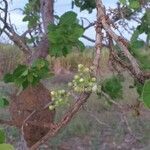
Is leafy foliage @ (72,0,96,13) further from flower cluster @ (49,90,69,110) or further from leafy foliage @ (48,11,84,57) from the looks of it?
flower cluster @ (49,90,69,110)

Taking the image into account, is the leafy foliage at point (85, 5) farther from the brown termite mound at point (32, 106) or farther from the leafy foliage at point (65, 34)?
the leafy foliage at point (65, 34)

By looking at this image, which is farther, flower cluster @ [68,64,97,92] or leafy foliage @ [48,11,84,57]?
leafy foliage @ [48,11,84,57]

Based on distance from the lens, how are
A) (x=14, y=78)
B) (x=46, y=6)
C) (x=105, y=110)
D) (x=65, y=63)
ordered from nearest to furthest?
1. (x=14, y=78)
2. (x=46, y=6)
3. (x=105, y=110)
4. (x=65, y=63)

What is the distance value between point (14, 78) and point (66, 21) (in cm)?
19

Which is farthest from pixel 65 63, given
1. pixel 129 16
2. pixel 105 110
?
pixel 129 16

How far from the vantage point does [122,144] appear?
4297 mm

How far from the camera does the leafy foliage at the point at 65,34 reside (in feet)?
3.74

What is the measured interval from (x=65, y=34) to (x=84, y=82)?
0.33 m

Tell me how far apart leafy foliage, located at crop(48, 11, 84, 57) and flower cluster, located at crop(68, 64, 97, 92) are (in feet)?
0.95

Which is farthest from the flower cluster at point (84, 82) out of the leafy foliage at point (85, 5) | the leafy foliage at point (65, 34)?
the leafy foliage at point (85, 5)

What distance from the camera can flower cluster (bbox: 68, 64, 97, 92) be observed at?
0.81 meters

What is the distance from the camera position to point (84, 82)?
82 cm

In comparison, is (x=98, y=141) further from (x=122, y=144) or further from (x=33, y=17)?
(x=33, y=17)

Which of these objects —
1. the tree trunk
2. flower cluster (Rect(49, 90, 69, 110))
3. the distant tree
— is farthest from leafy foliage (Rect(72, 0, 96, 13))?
flower cluster (Rect(49, 90, 69, 110))
